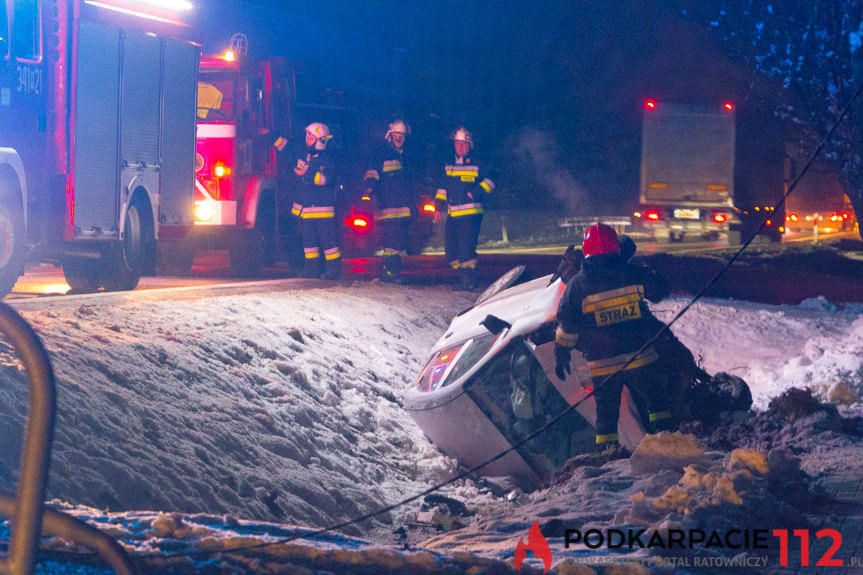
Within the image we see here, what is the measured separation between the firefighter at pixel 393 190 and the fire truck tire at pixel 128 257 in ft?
10.7

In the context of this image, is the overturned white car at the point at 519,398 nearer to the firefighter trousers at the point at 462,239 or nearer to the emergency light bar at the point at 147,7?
the emergency light bar at the point at 147,7

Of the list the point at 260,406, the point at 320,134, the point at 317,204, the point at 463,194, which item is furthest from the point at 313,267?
the point at 260,406

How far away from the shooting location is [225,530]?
445 cm

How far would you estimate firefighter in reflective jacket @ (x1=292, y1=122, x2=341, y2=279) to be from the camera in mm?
13531

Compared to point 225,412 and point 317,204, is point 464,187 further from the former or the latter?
point 225,412

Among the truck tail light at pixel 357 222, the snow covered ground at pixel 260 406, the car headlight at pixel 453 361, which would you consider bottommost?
the snow covered ground at pixel 260 406

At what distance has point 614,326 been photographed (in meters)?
6.54

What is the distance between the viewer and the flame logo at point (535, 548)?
13.9 feet

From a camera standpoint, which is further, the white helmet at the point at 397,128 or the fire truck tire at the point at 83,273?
the white helmet at the point at 397,128

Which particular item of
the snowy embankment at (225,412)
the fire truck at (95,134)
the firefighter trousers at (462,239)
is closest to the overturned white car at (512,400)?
the snowy embankment at (225,412)

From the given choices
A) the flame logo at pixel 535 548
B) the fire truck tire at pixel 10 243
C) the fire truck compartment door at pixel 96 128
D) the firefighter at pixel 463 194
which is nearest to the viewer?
Result: the flame logo at pixel 535 548

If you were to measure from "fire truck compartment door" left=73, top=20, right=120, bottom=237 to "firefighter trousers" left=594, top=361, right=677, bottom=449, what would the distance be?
606 centimetres

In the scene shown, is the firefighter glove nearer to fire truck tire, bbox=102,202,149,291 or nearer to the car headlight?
the car headlight

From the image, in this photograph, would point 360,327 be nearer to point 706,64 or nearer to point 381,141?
point 381,141
